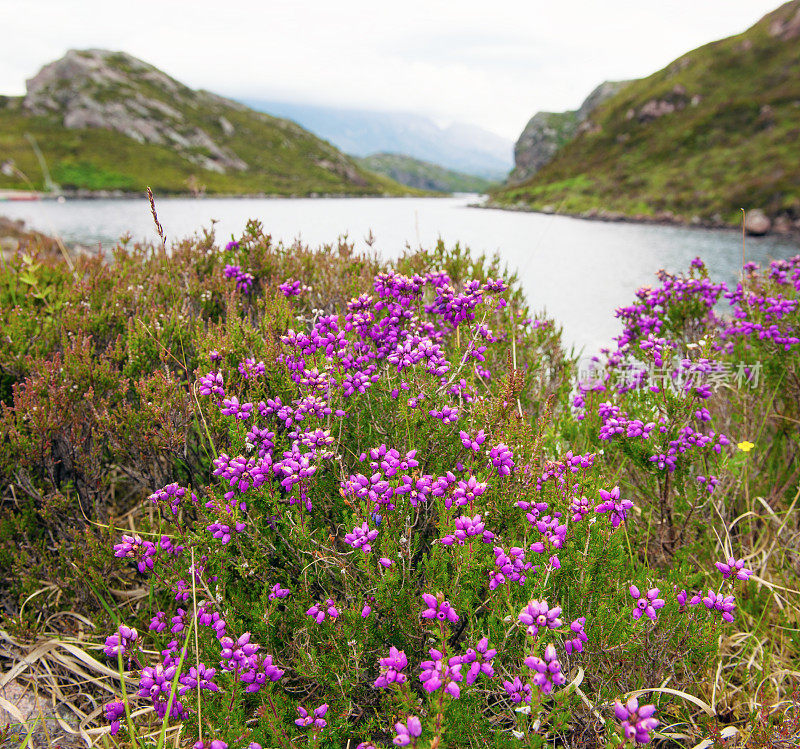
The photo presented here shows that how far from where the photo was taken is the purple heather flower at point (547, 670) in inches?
55.0

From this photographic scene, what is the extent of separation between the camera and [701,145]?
69500 mm

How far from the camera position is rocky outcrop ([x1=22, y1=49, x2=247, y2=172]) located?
5271 inches

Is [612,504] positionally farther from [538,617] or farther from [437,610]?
[437,610]

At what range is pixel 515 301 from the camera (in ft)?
19.6

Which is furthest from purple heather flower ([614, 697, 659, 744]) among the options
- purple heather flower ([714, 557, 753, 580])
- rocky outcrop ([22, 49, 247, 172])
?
rocky outcrop ([22, 49, 247, 172])

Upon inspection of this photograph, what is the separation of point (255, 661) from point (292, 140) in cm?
19320

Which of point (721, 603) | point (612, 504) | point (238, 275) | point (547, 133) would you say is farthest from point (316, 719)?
point (547, 133)

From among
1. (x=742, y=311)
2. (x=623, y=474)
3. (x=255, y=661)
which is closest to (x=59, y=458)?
(x=255, y=661)

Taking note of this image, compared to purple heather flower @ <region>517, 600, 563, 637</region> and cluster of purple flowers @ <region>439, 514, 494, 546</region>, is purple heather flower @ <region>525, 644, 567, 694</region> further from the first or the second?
cluster of purple flowers @ <region>439, 514, 494, 546</region>

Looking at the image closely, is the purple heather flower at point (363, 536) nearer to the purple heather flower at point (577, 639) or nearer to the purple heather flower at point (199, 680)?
the purple heather flower at point (199, 680)

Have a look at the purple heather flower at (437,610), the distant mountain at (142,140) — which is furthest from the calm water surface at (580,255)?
the distant mountain at (142,140)

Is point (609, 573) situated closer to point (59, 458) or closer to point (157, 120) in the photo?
point (59, 458)

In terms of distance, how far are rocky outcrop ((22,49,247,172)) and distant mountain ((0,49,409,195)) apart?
31 cm

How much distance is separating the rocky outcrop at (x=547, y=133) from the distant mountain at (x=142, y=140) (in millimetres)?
55271
